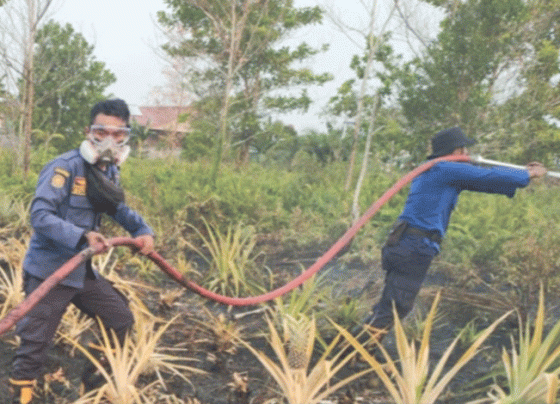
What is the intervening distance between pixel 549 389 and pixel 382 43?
24.8 feet

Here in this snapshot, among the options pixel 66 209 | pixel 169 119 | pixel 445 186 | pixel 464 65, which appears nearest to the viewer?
pixel 66 209

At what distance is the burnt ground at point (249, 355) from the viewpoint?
360 cm

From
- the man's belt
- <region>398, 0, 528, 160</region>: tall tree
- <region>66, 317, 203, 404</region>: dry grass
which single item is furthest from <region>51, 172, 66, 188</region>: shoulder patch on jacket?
<region>398, 0, 528, 160</region>: tall tree

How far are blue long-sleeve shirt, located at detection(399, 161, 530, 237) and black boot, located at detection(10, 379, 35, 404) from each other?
91.9 inches

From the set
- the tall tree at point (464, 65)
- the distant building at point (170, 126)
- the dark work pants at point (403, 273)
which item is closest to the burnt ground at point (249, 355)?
the dark work pants at point (403, 273)

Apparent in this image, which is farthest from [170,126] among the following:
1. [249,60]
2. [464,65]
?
[464,65]

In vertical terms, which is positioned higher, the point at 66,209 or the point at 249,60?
the point at 249,60

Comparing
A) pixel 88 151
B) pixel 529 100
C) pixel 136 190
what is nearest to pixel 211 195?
pixel 136 190

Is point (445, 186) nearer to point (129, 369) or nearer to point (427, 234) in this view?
point (427, 234)

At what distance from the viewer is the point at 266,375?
3.90m

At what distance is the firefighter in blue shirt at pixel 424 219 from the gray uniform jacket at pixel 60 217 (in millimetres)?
1797

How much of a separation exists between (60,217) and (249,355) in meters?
1.72

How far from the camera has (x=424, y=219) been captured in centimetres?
401

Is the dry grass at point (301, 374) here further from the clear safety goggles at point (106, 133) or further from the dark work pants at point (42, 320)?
the clear safety goggles at point (106, 133)
